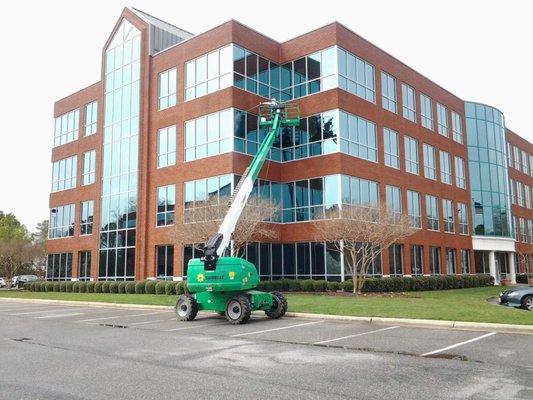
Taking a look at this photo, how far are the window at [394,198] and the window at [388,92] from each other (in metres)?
5.26

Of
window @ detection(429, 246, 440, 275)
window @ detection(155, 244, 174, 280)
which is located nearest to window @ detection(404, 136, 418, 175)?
window @ detection(429, 246, 440, 275)

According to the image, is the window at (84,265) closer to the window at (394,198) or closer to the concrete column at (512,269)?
the window at (394,198)

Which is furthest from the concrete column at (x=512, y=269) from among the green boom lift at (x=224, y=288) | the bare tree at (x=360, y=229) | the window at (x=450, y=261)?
the green boom lift at (x=224, y=288)

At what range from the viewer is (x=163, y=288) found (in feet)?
90.5

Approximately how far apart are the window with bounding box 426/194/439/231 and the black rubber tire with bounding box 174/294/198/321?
24478 millimetres

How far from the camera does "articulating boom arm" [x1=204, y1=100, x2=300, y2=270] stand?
1497 centimetres

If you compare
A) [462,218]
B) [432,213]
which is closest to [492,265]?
[462,218]

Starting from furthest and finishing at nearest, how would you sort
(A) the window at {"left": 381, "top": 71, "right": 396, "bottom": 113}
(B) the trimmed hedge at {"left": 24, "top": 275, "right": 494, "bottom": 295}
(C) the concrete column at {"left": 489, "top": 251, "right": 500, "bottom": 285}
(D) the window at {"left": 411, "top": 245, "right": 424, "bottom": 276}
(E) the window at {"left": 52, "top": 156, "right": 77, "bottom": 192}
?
(C) the concrete column at {"left": 489, "top": 251, "right": 500, "bottom": 285}
(E) the window at {"left": 52, "top": 156, "right": 77, "bottom": 192}
(D) the window at {"left": 411, "top": 245, "right": 424, "bottom": 276}
(A) the window at {"left": 381, "top": 71, "right": 396, "bottom": 113}
(B) the trimmed hedge at {"left": 24, "top": 275, "right": 494, "bottom": 295}

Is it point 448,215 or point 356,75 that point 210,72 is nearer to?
point 356,75

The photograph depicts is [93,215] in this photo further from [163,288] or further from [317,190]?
[317,190]

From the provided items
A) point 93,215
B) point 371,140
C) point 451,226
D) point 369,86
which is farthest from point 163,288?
point 451,226

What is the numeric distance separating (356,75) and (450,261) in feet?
54.0

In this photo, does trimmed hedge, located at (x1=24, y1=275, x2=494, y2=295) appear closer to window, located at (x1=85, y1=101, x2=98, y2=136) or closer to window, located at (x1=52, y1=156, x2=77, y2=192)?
window, located at (x1=52, y1=156, x2=77, y2=192)

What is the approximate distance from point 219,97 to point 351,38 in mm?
8569
